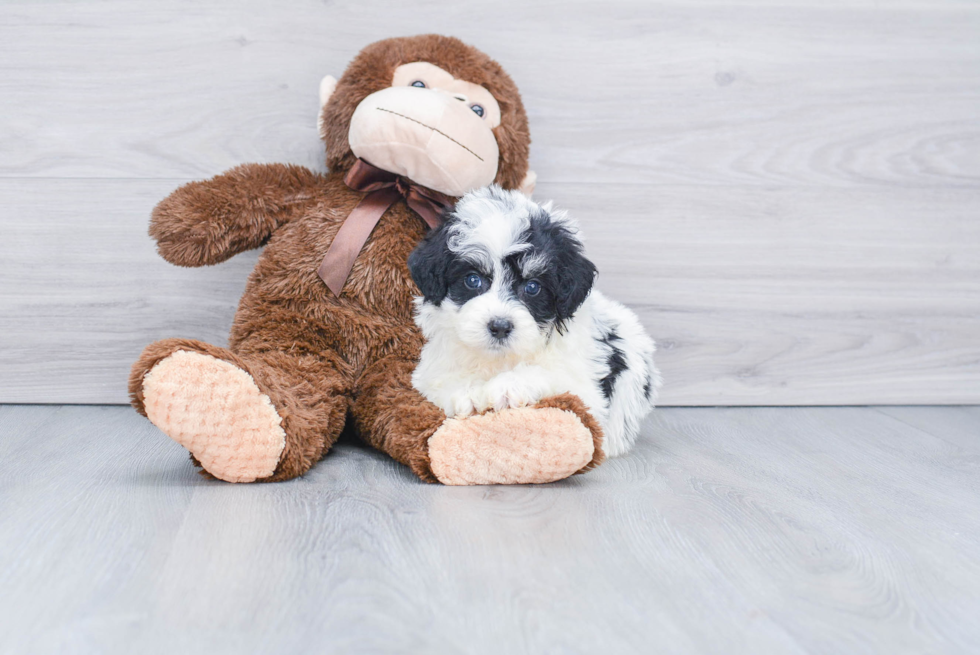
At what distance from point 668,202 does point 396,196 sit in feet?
2.11

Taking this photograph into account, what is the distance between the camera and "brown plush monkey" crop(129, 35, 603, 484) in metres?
1.11

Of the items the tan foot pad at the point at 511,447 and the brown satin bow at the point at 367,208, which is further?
the brown satin bow at the point at 367,208

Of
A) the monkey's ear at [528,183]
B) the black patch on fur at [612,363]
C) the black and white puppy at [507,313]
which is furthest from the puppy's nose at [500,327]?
the monkey's ear at [528,183]

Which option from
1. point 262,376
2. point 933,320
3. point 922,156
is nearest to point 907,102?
point 922,156

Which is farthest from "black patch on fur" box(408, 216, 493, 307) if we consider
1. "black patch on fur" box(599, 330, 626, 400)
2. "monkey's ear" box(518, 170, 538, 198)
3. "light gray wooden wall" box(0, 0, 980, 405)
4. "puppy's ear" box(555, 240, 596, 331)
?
"light gray wooden wall" box(0, 0, 980, 405)

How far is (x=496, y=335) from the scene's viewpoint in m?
1.10

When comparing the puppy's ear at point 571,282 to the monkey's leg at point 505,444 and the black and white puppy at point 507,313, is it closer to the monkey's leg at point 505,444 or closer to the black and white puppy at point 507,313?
the black and white puppy at point 507,313

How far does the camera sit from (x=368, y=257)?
1355 mm

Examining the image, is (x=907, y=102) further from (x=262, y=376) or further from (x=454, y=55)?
(x=262, y=376)

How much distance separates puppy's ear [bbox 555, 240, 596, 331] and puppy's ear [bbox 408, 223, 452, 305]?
17 centimetres

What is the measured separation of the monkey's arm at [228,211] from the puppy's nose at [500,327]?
20.8 inches

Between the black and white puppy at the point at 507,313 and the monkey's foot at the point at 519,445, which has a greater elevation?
the black and white puppy at the point at 507,313

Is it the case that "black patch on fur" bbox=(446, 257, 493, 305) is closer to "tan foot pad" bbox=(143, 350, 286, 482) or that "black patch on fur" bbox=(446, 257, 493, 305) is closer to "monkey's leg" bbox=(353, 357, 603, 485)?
"monkey's leg" bbox=(353, 357, 603, 485)

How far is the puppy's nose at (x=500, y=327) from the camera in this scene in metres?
1.09
